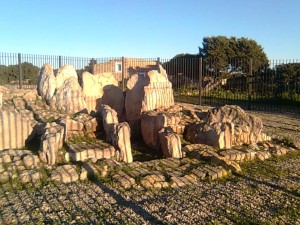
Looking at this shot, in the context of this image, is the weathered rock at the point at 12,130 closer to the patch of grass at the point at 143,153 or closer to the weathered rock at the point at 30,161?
the weathered rock at the point at 30,161

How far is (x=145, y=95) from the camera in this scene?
1034cm

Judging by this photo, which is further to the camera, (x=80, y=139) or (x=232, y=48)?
(x=232, y=48)

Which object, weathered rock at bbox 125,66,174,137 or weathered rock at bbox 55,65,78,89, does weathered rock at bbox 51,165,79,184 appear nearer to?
weathered rock at bbox 125,66,174,137

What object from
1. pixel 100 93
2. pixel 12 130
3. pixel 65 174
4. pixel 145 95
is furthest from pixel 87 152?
pixel 100 93

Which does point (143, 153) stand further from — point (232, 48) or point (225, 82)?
point (232, 48)

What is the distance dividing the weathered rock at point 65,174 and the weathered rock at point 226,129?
147 inches

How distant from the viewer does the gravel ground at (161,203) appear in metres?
4.42

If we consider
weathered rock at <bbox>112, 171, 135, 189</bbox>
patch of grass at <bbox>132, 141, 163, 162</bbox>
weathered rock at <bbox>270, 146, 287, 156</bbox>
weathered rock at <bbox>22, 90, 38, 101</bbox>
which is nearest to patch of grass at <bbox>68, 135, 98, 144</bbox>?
patch of grass at <bbox>132, 141, 163, 162</bbox>

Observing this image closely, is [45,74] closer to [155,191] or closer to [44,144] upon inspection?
[44,144]

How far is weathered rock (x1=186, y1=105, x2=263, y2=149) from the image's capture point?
8.46 meters

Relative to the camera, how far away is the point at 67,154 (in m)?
6.93

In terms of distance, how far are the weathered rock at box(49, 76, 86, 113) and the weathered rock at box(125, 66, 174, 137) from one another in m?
1.51

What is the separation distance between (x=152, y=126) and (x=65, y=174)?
372cm

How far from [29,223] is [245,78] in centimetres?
1523
